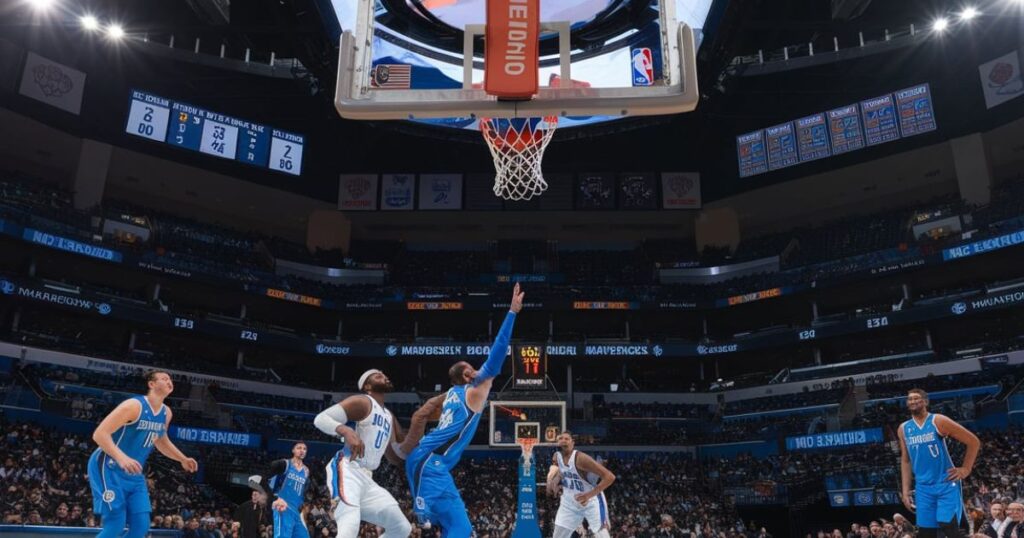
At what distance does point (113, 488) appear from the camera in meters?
6.83

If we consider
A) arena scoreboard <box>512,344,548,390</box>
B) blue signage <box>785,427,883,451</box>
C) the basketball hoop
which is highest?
the basketball hoop

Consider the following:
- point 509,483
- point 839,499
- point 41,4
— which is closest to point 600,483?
point 839,499

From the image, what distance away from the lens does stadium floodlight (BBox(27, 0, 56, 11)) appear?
26013 millimetres

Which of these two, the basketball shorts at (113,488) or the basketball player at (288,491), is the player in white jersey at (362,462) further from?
the basketball player at (288,491)

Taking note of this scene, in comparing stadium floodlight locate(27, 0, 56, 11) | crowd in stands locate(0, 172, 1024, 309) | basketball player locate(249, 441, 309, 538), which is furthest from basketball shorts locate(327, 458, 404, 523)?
crowd in stands locate(0, 172, 1024, 309)

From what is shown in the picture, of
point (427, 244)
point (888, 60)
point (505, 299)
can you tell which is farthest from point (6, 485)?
point (888, 60)

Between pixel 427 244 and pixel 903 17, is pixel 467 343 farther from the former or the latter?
pixel 903 17

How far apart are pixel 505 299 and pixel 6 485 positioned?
897 inches

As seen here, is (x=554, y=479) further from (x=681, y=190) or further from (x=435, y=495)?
(x=681, y=190)

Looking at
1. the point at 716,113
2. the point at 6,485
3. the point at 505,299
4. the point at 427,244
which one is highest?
the point at 716,113

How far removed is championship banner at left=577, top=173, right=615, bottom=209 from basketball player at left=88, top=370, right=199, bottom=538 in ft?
112

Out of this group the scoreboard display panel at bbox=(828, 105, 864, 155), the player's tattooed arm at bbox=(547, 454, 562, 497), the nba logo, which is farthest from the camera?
the scoreboard display panel at bbox=(828, 105, 864, 155)

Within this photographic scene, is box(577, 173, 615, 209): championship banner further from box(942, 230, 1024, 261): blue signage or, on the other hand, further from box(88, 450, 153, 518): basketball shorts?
box(88, 450, 153, 518): basketball shorts

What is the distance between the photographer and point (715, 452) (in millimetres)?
33688
